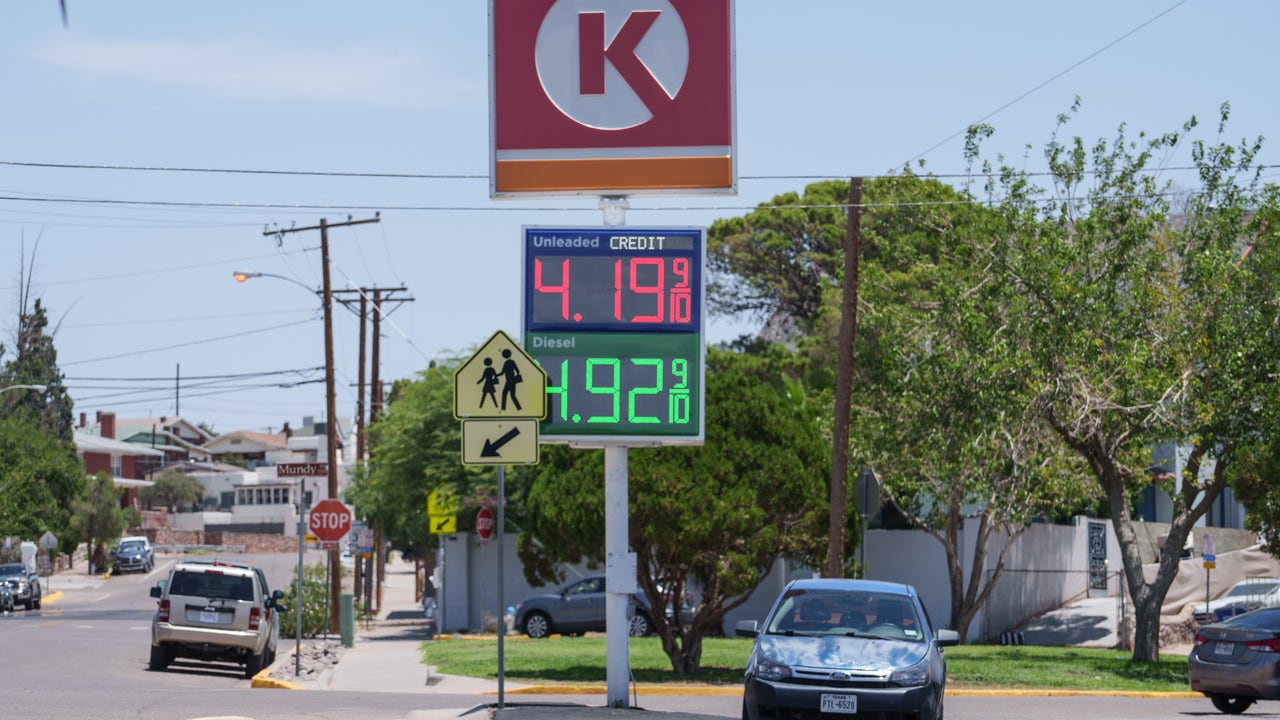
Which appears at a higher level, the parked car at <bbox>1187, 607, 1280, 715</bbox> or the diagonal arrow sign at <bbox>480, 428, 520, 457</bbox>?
the diagonal arrow sign at <bbox>480, 428, 520, 457</bbox>

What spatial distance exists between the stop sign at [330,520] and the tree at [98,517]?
185 feet

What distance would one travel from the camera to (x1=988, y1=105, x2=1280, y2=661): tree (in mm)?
24375

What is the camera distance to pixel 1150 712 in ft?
62.5

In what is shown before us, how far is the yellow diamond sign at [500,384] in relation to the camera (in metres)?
13.5

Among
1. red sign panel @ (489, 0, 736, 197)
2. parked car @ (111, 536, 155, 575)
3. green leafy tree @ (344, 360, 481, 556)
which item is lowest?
parked car @ (111, 536, 155, 575)

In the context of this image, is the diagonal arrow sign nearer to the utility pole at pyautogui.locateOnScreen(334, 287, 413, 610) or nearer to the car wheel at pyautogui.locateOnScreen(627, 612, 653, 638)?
the car wheel at pyautogui.locateOnScreen(627, 612, 653, 638)

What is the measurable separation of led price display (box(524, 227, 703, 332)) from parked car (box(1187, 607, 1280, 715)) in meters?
8.75

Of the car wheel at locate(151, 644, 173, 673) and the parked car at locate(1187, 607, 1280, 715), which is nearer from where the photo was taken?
the parked car at locate(1187, 607, 1280, 715)

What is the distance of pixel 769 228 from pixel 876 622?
4088cm

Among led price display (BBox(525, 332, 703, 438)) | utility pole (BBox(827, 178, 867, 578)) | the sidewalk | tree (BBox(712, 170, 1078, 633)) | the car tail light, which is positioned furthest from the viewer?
tree (BBox(712, 170, 1078, 633))

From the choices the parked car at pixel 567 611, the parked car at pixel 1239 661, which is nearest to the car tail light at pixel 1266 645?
the parked car at pixel 1239 661

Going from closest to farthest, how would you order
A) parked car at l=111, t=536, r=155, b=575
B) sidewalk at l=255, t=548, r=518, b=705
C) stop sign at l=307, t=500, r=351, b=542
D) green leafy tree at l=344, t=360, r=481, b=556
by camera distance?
sidewalk at l=255, t=548, r=518, b=705 < stop sign at l=307, t=500, r=351, b=542 < green leafy tree at l=344, t=360, r=481, b=556 < parked car at l=111, t=536, r=155, b=575

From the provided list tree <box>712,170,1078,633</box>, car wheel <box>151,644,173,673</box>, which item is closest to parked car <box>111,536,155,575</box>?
tree <box>712,170,1078,633</box>

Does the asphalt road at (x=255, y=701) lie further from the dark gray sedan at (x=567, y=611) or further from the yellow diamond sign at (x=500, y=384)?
the dark gray sedan at (x=567, y=611)
